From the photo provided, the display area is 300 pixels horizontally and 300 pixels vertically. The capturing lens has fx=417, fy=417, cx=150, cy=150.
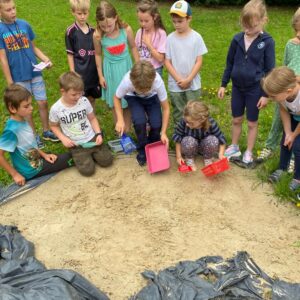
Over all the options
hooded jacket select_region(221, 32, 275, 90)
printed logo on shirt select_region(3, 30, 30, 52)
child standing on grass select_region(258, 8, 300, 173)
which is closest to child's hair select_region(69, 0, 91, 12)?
printed logo on shirt select_region(3, 30, 30, 52)

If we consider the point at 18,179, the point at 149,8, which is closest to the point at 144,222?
the point at 18,179

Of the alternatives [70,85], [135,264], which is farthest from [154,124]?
[135,264]

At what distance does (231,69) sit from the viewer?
4129 millimetres

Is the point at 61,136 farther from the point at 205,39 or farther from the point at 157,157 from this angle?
the point at 205,39

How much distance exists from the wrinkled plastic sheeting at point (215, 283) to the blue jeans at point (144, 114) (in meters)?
1.51

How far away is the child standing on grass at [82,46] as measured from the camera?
14.4ft

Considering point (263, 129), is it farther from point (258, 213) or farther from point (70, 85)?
point (70, 85)

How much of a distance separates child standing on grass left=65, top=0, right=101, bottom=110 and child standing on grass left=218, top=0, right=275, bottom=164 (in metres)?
1.46

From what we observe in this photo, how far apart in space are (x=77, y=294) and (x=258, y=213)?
1.79m

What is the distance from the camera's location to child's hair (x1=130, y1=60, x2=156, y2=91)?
3775mm

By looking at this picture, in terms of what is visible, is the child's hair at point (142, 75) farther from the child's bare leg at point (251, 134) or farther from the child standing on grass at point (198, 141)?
the child's bare leg at point (251, 134)

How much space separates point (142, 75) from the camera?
378cm

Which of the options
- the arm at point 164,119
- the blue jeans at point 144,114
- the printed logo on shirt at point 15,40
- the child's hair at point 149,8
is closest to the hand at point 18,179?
the blue jeans at point 144,114

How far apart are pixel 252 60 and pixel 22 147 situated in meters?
2.30
